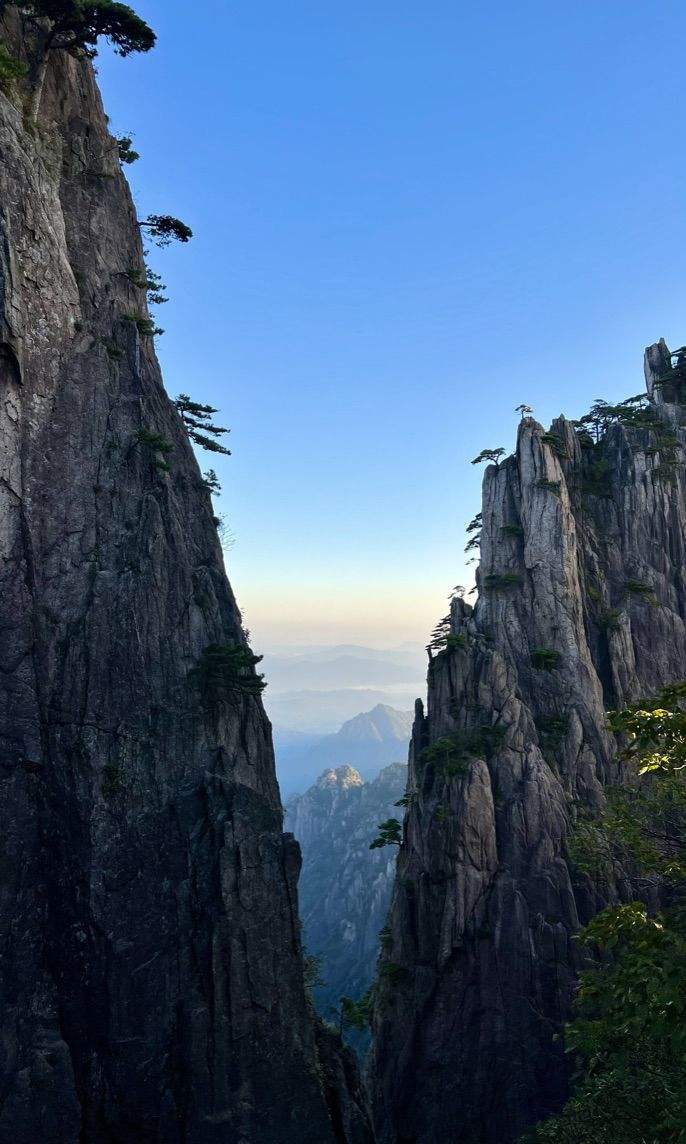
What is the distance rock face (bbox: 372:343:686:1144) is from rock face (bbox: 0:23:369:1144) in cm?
1536

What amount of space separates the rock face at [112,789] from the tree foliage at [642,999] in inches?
472

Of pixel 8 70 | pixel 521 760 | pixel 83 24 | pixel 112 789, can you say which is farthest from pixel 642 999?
pixel 83 24

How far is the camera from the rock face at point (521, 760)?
4112 centimetres

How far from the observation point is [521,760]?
49438 mm

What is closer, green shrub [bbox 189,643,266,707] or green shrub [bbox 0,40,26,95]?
green shrub [bbox 0,40,26,95]

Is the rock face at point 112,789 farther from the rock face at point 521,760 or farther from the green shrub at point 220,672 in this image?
the rock face at point 521,760

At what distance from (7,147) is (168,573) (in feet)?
62.0

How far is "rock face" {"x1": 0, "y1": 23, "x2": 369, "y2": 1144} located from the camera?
77.1 feet

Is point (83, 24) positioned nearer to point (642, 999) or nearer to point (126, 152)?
point (126, 152)

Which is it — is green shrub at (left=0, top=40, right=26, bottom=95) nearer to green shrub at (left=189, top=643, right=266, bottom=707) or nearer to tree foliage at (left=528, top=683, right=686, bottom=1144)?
green shrub at (left=189, top=643, right=266, bottom=707)

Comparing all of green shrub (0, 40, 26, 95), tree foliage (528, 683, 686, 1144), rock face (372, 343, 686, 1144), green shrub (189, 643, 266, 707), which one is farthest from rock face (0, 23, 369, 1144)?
rock face (372, 343, 686, 1144)

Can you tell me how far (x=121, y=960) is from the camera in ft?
81.9

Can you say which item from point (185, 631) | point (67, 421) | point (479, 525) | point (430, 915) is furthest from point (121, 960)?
point (479, 525)

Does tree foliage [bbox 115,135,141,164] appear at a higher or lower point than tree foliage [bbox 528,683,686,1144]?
higher
